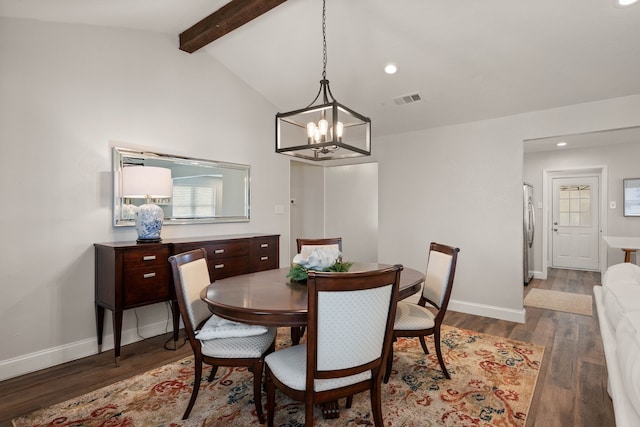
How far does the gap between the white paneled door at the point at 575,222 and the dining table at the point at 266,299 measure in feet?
19.4

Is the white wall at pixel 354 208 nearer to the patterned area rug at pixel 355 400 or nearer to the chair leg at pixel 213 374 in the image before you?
the patterned area rug at pixel 355 400

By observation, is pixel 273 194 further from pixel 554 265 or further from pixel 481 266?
pixel 554 265

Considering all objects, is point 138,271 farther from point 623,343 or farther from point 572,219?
point 572,219

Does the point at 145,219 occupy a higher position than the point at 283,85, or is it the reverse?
the point at 283,85

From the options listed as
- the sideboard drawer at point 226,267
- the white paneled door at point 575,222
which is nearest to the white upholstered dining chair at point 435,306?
the sideboard drawer at point 226,267

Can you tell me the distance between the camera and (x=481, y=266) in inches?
155

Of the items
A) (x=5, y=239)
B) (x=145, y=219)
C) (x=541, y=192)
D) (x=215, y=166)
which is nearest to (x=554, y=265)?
(x=541, y=192)

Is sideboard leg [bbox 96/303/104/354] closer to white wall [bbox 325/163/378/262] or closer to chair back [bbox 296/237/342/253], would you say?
chair back [bbox 296/237/342/253]

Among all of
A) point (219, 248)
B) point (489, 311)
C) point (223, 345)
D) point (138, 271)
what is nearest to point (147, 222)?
point (138, 271)

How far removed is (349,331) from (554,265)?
7.09 metres

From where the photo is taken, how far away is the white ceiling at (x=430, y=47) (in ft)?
8.13

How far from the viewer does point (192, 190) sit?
3.50 metres

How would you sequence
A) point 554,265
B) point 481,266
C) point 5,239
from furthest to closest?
point 554,265 → point 481,266 → point 5,239

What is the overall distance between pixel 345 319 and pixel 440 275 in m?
1.32
